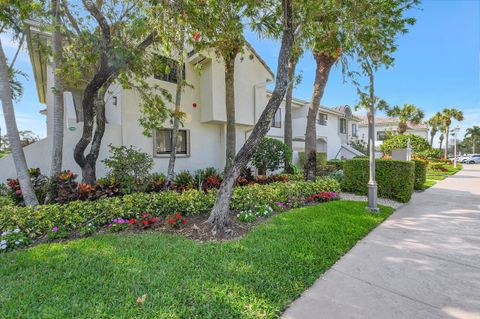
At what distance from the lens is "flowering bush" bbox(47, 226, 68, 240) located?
4.43 metres

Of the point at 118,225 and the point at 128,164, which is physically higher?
the point at 128,164

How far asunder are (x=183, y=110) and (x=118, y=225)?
6.93 meters

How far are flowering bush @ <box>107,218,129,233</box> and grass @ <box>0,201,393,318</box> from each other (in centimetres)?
30

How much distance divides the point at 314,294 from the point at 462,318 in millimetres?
1575

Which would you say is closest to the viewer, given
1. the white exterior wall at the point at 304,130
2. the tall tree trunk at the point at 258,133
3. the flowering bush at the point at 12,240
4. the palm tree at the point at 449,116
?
the flowering bush at the point at 12,240

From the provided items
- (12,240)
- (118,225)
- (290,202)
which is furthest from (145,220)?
(290,202)

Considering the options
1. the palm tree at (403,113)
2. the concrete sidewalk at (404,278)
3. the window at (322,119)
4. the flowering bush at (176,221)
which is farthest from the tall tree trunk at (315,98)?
the palm tree at (403,113)

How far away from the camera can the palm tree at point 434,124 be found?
3419 cm

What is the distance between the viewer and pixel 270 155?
1079cm

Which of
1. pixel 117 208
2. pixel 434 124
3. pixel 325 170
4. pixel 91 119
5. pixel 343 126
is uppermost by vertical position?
pixel 434 124

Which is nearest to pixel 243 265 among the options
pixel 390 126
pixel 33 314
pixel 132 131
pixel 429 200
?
pixel 33 314

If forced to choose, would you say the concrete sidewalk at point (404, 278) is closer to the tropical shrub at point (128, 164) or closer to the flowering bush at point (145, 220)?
the flowering bush at point (145, 220)

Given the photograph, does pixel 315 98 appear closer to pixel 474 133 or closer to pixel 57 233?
pixel 57 233

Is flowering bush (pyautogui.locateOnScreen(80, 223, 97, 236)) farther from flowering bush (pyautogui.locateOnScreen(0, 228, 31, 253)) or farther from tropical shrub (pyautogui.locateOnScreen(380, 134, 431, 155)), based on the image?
tropical shrub (pyautogui.locateOnScreen(380, 134, 431, 155))
